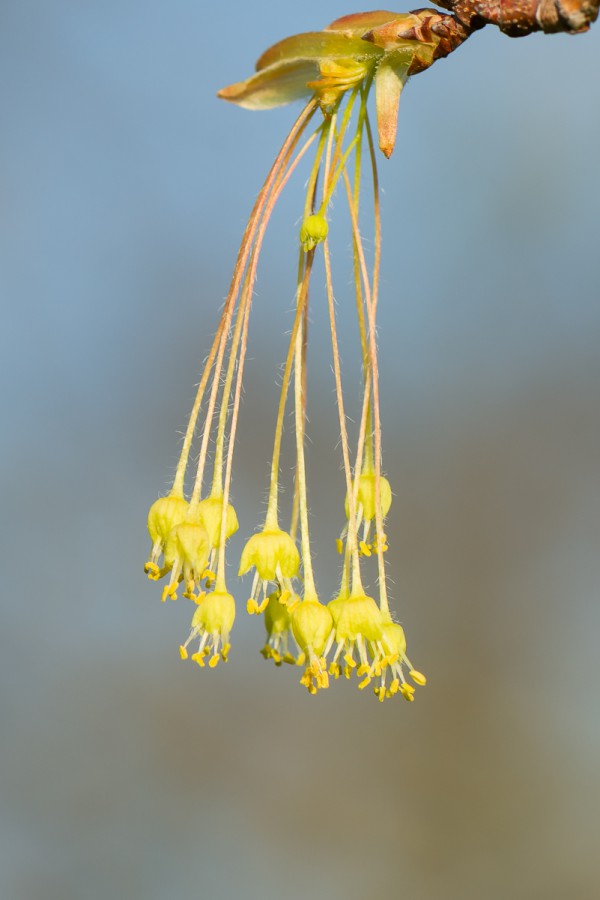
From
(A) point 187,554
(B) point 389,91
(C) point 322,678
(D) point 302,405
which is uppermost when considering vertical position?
(B) point 389,91

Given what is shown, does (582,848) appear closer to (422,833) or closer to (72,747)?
(422,833)

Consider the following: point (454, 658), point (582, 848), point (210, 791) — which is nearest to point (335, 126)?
point (454, 658)

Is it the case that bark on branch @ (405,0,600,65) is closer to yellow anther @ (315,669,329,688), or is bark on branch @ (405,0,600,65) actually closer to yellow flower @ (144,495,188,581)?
yellow flower @ (144,495,188,581)

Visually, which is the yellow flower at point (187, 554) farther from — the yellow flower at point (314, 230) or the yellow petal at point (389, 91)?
the yellow petal at point (389, 91)

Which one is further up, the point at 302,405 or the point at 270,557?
the point at 302,405

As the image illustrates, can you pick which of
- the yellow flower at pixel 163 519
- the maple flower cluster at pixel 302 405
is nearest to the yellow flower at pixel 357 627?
the maple flower cluster at pixel 302 405

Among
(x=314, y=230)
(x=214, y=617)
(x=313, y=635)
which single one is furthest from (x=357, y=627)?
(x=314, y=230)

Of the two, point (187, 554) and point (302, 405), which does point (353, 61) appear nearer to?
point (302, 405)
